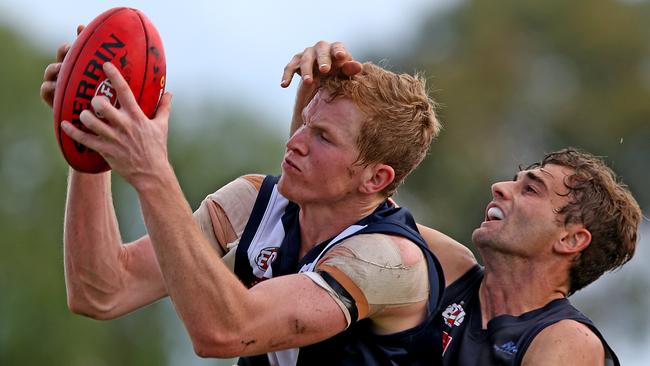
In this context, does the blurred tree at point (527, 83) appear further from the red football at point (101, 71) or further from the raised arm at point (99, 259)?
the red football at point (101, 71)

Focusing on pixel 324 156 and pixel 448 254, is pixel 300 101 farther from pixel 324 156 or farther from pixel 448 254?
pixel 448 254

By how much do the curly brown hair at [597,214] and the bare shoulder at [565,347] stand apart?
594mm

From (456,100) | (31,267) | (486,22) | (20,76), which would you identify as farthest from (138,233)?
(486,22)

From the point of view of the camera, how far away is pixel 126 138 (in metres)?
5.93

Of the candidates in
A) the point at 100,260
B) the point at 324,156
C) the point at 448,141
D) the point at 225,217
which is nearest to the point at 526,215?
the point at 324,156

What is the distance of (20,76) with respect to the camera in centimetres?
3180

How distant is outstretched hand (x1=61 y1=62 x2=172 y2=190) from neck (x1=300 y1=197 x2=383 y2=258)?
1.14 m

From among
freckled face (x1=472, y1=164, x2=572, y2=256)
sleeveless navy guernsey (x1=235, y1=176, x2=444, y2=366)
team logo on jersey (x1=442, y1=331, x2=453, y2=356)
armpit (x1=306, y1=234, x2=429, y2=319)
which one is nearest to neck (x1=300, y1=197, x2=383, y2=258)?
sleeveless navy guernsey (x1=235, y1=176, x2=444, y2=366)

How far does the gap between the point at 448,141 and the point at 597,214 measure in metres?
27.0

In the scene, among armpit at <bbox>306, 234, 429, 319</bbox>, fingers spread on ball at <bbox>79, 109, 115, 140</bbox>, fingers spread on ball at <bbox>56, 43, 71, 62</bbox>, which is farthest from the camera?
fingers spread on ball at <bbox>56, 43, 71, 62</bbox>

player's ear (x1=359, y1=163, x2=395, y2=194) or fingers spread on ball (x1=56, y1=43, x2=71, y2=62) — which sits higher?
fingers spread on ball (x1=56, y1=43, x2=71, y2=62)

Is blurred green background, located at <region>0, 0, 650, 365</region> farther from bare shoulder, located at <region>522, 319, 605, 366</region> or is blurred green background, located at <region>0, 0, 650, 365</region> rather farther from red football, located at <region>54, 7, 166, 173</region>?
red football, located at <region>54, 7, 166, 173</region>

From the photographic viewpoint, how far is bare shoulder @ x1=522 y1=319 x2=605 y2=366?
23.6 ft

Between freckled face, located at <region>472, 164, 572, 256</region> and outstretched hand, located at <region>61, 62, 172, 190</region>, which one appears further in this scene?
freckled face, located at <region>472, 164, 572, 256</region>
